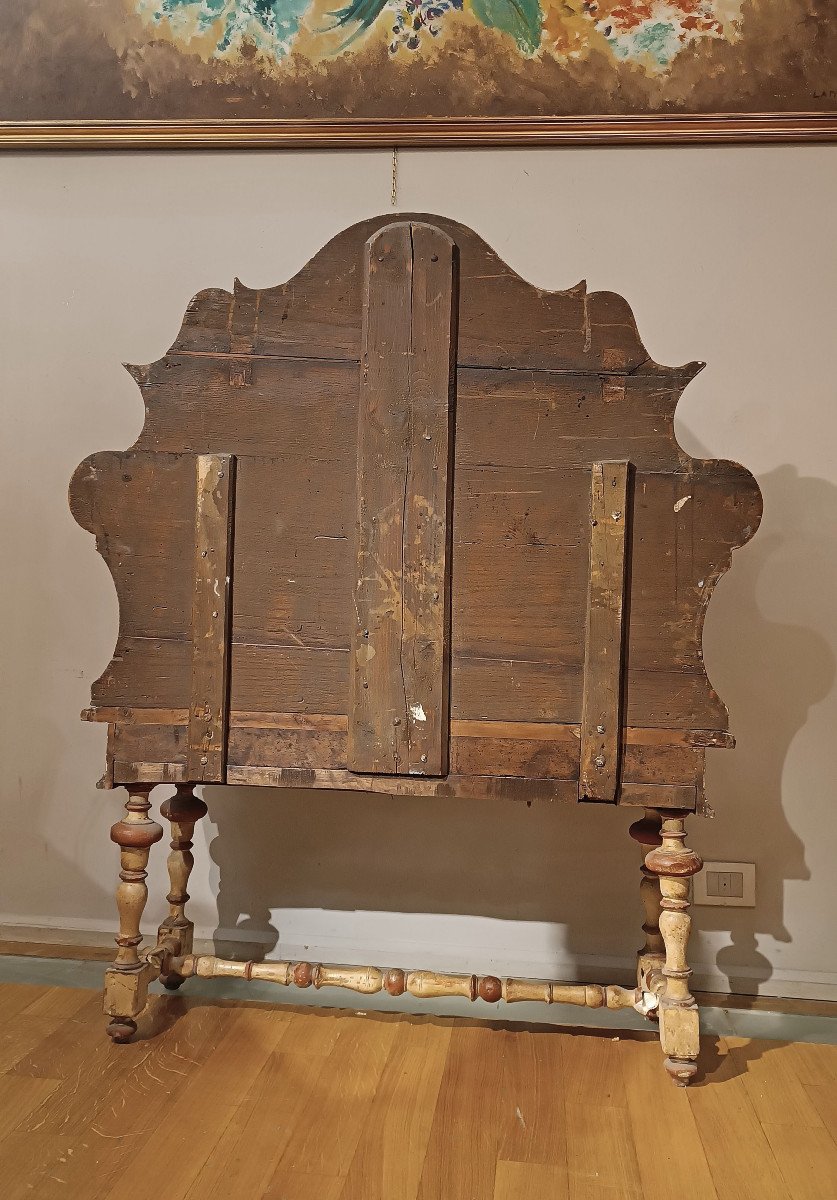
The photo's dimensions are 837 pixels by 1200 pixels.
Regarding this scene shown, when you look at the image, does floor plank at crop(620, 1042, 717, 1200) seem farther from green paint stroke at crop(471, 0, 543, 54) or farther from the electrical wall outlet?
green paint stroke at crop(471, 0, 543, 54)

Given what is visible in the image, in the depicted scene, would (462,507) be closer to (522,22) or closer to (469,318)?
(469,318)

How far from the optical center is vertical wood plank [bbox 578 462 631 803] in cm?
158

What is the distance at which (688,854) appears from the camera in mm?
1654

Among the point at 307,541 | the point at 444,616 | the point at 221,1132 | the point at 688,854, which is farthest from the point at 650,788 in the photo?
the point at 221,1132

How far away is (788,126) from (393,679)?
1.55 m

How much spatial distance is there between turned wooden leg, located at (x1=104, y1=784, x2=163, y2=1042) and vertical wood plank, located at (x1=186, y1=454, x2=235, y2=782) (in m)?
0.19

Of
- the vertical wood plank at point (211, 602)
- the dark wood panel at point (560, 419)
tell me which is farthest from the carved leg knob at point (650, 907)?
the vertical wood plank at point (211, 602)

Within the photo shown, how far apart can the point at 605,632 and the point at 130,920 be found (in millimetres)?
1019

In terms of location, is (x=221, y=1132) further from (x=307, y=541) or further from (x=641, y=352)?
(x=641, y=352)

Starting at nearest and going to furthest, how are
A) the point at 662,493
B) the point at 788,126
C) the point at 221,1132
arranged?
the point at 221,1132 → the point at 662,493 → the point at 788,126

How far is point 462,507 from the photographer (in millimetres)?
1634

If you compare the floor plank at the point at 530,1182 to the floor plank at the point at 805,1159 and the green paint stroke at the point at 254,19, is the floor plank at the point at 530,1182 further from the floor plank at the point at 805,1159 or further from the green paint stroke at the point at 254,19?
the green paint stroke at the point at 254,19

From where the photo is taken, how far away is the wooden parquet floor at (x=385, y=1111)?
1.35 metres

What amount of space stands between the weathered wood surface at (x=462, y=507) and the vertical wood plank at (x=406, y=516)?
29 mm
